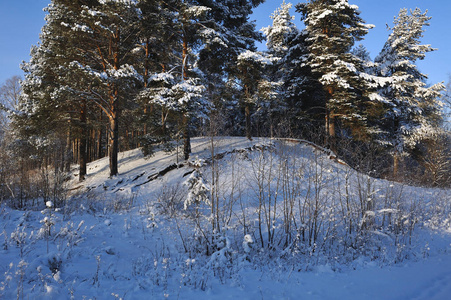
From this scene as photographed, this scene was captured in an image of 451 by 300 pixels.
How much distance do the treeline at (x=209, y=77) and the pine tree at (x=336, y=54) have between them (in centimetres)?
8

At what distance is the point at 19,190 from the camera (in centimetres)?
813

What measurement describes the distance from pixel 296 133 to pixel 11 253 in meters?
17.9

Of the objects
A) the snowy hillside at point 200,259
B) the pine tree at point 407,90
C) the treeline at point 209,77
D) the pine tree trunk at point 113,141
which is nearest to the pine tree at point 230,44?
the treeline at point 209,77

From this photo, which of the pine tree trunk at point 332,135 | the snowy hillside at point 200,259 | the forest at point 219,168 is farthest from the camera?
the pine tree trunk at point 332,135

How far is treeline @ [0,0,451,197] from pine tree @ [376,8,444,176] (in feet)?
0.30

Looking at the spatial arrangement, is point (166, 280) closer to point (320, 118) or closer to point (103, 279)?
point (103, 279)

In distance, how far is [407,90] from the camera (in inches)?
746

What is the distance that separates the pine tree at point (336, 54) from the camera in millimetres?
15141

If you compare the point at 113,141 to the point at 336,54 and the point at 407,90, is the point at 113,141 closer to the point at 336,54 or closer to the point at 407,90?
the point at 336,54

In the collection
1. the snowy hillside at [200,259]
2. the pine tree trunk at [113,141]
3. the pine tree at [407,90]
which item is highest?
the pine tree at [407,90]

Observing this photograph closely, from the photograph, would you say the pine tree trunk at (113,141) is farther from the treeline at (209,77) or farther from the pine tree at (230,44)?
the pine tree at (230,44)

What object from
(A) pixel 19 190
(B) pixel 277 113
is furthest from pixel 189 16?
(A) pixel 19 190

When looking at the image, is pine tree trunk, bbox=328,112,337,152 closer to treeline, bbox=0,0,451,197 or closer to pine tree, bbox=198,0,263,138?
treeline, bbox=0,0,451,197

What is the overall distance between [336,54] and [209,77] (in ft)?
34.3
